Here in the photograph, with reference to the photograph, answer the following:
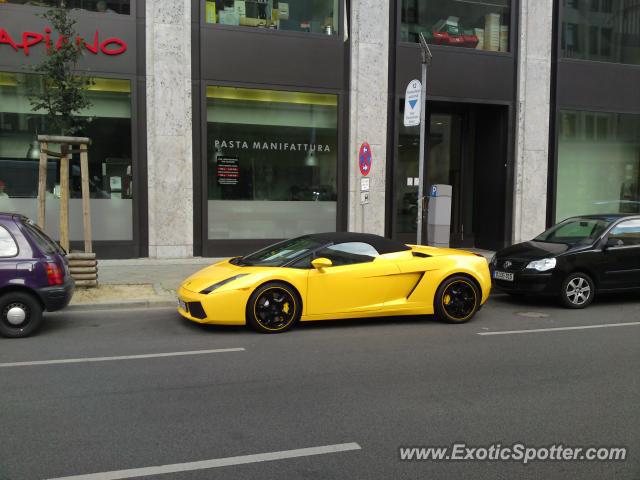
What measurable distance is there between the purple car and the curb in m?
1.57

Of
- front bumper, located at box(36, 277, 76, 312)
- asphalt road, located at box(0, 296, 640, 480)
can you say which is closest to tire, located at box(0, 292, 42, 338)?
front bumper, located at box(36, 277, 76, 312)

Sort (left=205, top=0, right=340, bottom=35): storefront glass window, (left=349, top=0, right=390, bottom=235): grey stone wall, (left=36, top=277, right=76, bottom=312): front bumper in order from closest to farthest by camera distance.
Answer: (left=36, top=277, right=76, bottom=312): front bumper
(left=205, top=0, right=340, bottom=35): storefront glass window
(left=349, top=0, right=390, bottom=235): grey stone wall

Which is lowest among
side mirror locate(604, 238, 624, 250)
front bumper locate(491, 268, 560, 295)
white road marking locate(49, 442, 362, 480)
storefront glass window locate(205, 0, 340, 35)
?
white road marking locate(49, 442, 362, 480)

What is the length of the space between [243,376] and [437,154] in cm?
1344

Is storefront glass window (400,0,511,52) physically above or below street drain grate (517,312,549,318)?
above

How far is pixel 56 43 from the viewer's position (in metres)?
12.4

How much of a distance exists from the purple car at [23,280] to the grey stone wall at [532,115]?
1284cm

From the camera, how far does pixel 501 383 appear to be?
5223 mm

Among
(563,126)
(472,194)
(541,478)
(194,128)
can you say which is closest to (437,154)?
(472,194)

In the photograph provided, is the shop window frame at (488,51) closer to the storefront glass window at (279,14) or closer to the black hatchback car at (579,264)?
the storefront glass window at (279,14)

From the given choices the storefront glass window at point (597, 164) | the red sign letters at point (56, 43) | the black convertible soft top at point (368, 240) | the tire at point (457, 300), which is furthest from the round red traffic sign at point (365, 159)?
the storefront glass window at point (597, 164)

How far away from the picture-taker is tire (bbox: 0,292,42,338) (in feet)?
22.5

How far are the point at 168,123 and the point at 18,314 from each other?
739cm

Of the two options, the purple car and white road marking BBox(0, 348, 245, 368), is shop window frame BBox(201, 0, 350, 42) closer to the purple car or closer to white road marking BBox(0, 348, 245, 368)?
the purple car
